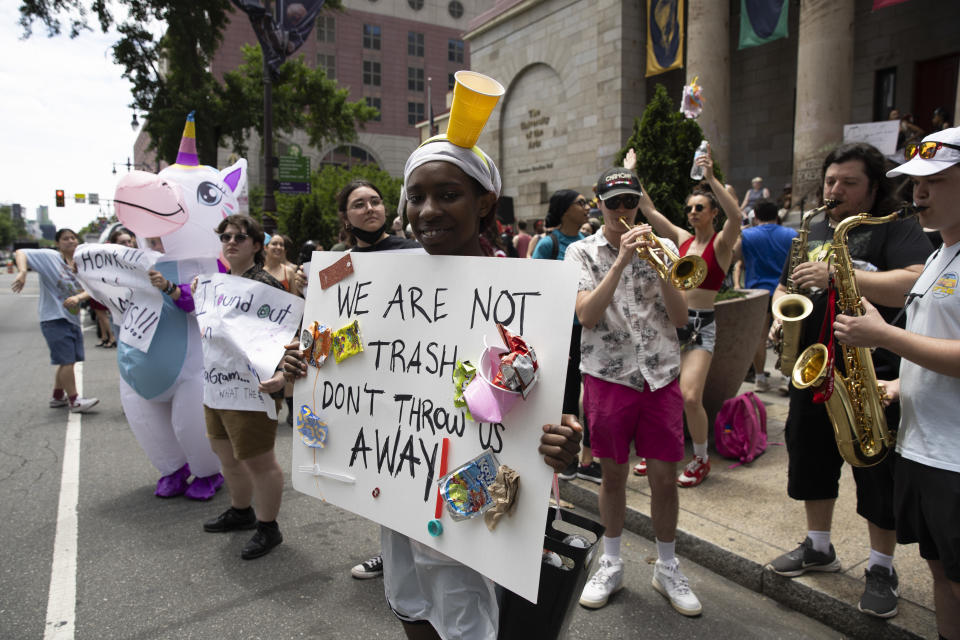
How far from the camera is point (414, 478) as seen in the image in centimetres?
161

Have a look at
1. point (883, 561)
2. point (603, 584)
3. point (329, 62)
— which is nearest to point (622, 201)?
point (603, 584)

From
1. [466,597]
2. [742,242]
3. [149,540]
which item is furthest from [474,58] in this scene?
[466,597]

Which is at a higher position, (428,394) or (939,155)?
(939,155)

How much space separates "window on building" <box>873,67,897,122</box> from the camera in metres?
13.0

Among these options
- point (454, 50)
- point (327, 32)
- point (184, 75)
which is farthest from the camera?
point (454, 50)

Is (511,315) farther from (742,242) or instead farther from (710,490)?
(742,242)

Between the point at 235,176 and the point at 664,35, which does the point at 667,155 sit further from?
the point at 664,35

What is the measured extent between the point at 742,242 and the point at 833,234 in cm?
382

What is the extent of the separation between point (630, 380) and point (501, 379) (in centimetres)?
155

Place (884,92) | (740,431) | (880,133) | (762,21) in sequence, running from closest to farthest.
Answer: (740,431), (880,133), (762,21), (884,92)

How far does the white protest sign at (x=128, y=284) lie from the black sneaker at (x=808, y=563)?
411cm

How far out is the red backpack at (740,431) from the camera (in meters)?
4.36

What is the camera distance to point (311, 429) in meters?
1.88

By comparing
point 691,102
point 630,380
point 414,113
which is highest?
point 414,113
